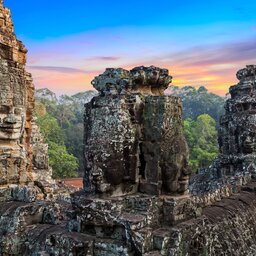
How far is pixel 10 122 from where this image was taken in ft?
22.1

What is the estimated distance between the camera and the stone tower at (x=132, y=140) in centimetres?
414

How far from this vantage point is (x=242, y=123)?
1125 centimetres

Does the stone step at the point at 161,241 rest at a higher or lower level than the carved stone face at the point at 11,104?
lower

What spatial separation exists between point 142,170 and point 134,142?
1.24ft

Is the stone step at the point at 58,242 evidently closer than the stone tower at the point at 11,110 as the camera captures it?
Yes

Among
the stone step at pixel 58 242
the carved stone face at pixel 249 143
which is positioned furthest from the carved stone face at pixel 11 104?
the carved stone face at pixel 249 143

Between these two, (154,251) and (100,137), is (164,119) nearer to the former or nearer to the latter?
(100,137)

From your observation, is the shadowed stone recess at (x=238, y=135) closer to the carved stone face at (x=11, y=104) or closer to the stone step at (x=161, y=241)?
the carved stone face at (x=11, y=104)

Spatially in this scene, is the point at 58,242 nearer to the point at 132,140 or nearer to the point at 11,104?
the point at 132,140

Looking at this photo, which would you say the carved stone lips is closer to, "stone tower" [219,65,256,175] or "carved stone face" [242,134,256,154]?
"stone tower" [219,65,256,175]

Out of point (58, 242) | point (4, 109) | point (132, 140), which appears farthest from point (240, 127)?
point (58, 242)

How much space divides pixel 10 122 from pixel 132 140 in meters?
3.29

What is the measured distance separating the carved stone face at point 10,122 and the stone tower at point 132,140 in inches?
109

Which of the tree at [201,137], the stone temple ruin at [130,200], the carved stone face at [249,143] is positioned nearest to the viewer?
the stone temple ruin at [130,200]
